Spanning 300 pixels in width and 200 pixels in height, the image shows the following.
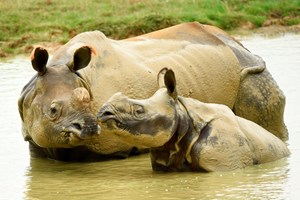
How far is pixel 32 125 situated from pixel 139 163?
1.18m

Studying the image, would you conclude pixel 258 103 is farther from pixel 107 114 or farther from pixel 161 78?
pixel 107 114

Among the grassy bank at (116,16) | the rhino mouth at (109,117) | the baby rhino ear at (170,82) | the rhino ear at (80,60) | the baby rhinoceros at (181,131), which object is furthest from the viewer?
the grassy bank at (116,16)

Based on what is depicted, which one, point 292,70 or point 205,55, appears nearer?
point 205,55

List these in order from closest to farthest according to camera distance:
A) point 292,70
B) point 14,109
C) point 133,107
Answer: point 133,107
point 14,109
point 292,70

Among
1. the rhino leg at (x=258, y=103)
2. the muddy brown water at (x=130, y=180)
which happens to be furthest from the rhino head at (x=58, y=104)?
the rhino leg at (x=258, y=103)

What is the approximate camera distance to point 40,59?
10.8 meters

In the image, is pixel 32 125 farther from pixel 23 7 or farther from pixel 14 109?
pixel 23 7

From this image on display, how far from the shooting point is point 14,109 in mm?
14945

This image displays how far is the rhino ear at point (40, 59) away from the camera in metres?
10.7

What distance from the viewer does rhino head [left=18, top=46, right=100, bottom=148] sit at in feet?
34.4

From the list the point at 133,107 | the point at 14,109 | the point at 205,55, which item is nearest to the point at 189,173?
the point at 133,107

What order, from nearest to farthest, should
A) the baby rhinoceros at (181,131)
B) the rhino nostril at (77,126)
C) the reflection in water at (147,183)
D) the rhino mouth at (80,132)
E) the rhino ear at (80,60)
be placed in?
1. the reflection in water at (147,183)
2. the baby rhinoceros at (181,131)
3. the rhino mouth at (80,132)
4. the rhino nostril at (77,126)
5. the rhino ear at (80,60)

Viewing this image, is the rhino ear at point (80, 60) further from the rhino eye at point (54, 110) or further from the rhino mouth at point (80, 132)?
the rhino mouth at point (80, 132)

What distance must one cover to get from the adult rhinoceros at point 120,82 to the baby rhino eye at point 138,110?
67 centimetres
